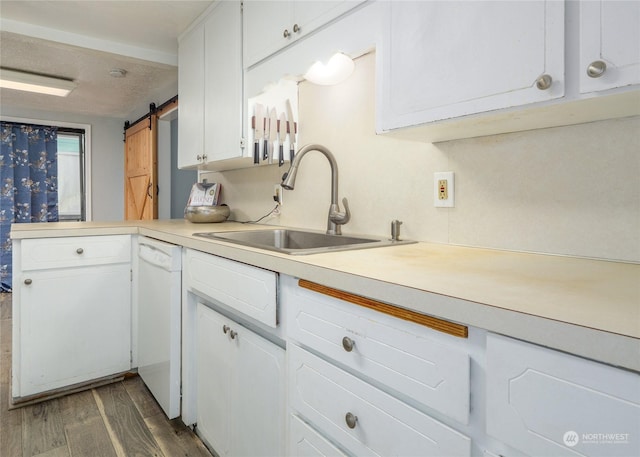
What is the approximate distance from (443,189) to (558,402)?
92 cm

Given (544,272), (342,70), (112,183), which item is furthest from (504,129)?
(112,183)

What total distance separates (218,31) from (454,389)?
7.35 feet

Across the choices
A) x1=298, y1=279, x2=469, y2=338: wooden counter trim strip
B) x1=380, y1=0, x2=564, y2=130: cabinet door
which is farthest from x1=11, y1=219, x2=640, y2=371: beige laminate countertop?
x1=380, y1=0, x2=564, y2=130: cabinet door

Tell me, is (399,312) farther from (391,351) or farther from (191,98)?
(191,98)

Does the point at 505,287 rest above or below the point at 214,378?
above

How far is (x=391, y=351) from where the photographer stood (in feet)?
2.40

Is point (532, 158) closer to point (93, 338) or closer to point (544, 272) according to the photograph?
point (544, 272)

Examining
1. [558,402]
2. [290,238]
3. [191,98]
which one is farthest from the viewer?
[191,98]

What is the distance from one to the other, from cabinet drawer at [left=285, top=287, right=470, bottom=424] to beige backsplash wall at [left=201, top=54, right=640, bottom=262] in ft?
2.08

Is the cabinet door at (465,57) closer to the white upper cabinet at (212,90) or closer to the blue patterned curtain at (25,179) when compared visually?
the white upper cabinet at (212,90)

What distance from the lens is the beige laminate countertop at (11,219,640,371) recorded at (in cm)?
49

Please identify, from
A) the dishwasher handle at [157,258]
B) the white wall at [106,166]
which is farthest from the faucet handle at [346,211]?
the white wall at [106,166]

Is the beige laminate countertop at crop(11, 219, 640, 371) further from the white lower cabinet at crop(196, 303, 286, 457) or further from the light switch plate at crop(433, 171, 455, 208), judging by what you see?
the white lower cabinet at crop(196, 303, 286, 457)

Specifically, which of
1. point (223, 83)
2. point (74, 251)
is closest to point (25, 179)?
point (74, 251)
